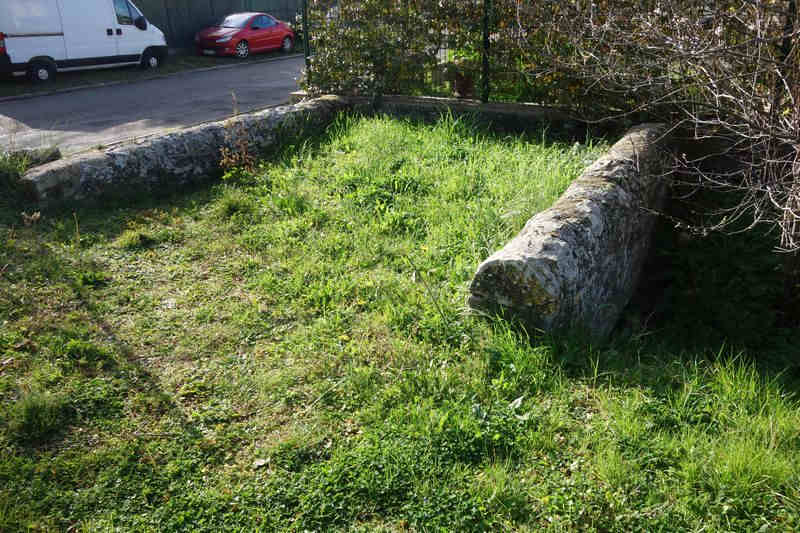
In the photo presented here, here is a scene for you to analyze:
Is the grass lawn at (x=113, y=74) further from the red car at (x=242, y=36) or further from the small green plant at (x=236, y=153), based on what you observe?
the small green plant at (x=236, y=153)

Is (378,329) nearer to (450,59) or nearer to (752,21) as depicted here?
(752,21)

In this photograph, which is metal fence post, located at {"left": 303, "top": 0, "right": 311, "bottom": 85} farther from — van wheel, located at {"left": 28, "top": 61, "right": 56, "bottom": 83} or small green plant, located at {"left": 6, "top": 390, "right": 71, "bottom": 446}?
van wheel, located at {"left": 28, "top": 61, "right": 56, "bottom": 83}

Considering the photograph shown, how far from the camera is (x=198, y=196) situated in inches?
266

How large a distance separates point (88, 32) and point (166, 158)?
35.7 feet

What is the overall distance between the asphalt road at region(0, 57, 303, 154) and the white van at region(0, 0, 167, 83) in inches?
50.5

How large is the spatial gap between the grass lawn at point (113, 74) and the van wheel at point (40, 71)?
0.54 feet

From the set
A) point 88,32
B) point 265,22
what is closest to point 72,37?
point 88,32

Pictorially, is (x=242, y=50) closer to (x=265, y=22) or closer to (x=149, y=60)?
(x=265, y=22)

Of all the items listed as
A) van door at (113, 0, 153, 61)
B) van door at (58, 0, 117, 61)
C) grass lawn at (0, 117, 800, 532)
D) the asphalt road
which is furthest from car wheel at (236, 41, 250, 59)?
grass lawn at (0, 117, 800, 532)

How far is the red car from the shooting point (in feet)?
64.3

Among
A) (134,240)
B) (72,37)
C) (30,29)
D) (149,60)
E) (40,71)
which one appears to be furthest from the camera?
(149,60)

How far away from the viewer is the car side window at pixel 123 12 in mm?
15789

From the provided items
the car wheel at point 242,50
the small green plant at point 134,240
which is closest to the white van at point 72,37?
the car wheel at point 242,50

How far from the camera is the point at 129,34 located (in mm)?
16344
